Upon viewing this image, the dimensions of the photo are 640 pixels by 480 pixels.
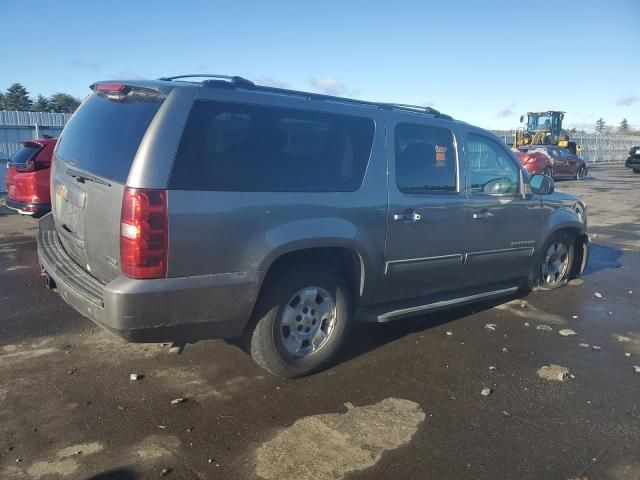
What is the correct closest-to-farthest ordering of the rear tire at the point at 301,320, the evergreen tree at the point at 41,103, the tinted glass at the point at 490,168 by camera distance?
1. the rear tire at the point at 301,320
2. the tinted glass at the point at 490,168
3. the evergreen tree at the point at 41,103

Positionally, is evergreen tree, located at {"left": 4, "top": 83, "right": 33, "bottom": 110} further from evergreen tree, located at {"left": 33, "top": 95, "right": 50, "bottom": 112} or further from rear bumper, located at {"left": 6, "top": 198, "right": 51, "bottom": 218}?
rear bumper, located at {"left": 6, "top": 198, "right": 51, "bottom": 218}

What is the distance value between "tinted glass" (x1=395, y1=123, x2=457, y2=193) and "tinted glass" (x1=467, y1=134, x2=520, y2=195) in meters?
0.30

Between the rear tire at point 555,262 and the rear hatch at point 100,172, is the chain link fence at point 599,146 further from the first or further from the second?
the rear hatch at point 100,172

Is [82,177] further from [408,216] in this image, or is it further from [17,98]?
[17,98]

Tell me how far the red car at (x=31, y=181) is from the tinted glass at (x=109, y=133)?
146 inches

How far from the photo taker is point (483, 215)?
4984 millimetres

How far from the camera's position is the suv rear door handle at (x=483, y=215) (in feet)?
16.1

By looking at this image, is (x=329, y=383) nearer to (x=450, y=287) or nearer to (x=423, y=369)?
(x=423, y=369)

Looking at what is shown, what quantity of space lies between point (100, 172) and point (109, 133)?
32 cm

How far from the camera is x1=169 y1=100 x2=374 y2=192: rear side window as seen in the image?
326cm

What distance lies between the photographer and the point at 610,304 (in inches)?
238

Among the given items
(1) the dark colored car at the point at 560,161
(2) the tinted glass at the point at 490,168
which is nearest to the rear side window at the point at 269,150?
(2) the tinted glass at the point at 490,168

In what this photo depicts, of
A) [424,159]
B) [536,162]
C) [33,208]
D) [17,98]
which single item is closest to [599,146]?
[536,162]

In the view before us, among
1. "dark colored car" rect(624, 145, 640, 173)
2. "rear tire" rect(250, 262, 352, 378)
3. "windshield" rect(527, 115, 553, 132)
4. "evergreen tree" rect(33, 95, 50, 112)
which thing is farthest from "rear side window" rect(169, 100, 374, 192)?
"evergreen tree" rect(33, 95, 50, 112)
